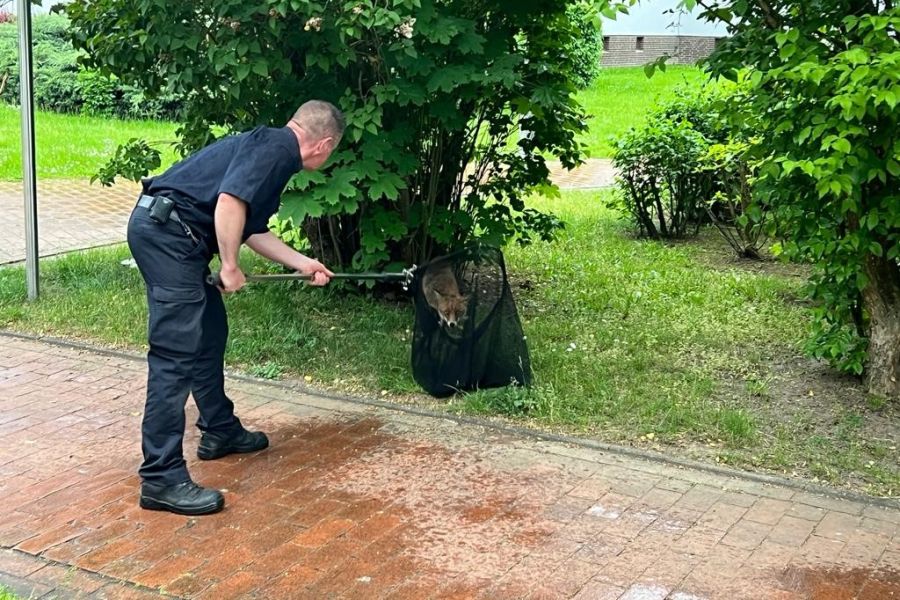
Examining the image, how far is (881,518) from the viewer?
13.4 ft

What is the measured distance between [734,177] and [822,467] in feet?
17.1

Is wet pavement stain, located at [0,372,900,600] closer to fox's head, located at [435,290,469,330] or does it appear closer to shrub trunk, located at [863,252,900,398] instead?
fox's head, located at [435,290,469,330]

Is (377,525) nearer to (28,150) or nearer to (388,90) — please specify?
(388,90)

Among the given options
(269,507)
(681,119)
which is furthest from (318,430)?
(681,119)

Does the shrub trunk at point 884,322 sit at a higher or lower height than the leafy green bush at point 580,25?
lower

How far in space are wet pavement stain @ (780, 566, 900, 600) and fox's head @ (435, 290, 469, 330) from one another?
2310 mm

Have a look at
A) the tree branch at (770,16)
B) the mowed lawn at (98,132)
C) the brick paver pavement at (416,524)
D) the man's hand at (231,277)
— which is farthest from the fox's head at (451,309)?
the mowed lawn at (98,132)

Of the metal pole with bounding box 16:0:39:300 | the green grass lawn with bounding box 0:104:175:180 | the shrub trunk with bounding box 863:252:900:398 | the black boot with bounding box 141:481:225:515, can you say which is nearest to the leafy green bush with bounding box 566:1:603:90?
the shrub trunk with bounding box 863:252:900:398

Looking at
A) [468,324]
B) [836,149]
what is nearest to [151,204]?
[468,324]

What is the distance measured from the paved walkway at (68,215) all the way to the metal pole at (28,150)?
1850 millimetres

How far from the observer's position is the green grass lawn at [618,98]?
18.2 meters

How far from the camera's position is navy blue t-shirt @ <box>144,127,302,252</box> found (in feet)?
13.0

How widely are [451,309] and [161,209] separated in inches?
73.0

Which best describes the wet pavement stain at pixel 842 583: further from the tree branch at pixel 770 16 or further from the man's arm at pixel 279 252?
the tree branch at pixel 770 16
